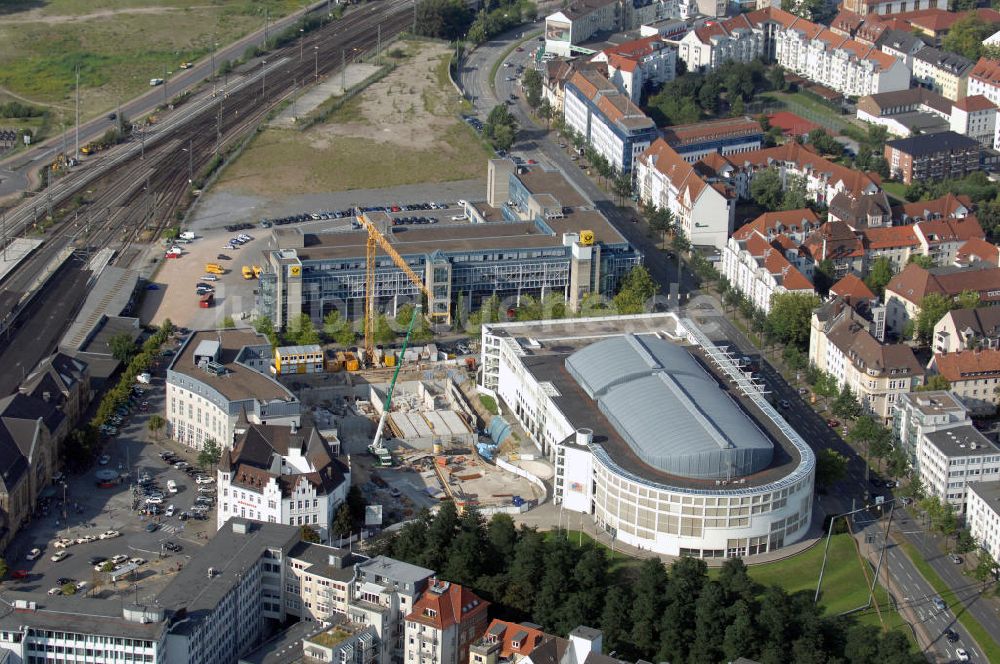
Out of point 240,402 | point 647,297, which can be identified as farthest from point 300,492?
point 647,297

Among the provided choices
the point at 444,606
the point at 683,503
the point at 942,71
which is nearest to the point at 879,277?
the point at 683,503

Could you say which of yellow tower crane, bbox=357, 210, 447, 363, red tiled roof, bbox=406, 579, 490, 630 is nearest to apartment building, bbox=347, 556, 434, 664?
red tiled roof, bbox=406, 579, 490, 630

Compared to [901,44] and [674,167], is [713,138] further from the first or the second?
[901,44]

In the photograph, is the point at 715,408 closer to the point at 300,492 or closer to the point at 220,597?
the point at 300,492

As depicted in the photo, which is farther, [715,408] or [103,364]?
[103,364]

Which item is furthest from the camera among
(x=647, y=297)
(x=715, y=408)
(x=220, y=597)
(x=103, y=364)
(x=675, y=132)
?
(x=675, y=132)

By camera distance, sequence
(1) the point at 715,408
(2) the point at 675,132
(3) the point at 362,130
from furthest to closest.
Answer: (3) the point at 362,130 < (2) the point at 675,132 < (1) the point at 715,408

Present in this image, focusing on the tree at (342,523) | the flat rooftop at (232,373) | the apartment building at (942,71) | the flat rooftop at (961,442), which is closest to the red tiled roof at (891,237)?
the flat rooftop at (961,442)

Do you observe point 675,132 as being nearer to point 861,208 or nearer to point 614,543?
point 861,208
